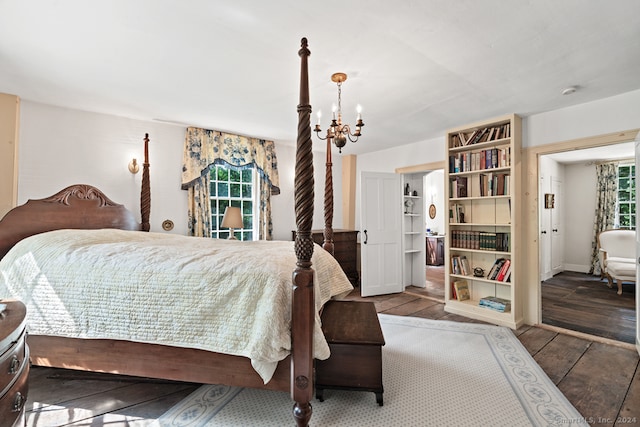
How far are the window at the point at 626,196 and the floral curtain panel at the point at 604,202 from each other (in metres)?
0.13

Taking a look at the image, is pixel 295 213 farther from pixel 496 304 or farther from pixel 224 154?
pixel 496 304

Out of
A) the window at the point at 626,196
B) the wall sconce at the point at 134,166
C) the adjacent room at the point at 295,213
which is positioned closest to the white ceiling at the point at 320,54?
the adjacent room at the point at 295,213

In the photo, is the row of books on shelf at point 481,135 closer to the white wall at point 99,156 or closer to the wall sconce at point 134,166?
the white wall at point 99,156

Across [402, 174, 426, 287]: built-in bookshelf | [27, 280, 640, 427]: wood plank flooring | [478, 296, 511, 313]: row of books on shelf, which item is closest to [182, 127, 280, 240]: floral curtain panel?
[27, 280, 640, 427]: wood plank flooring

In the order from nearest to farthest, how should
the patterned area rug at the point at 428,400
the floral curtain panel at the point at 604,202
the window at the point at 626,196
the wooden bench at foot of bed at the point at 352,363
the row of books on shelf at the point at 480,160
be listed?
the patterned area rug at the point at 428,400 < the wooden bench at foot of bed at the point at 352,363 < the row of books on shelf at the point at 480,160 < the window at the point at 626,196 < the floral curtain panel at the point at 604,202

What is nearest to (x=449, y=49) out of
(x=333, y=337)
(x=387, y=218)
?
(x=333, y=337)

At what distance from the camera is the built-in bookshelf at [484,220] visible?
340 centimetres

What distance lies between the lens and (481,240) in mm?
3721

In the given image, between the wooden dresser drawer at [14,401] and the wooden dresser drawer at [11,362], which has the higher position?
the wooden dresser drawer at [11,362]

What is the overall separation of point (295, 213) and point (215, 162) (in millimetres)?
2907

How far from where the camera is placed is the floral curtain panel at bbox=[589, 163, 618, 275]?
18.4 ft

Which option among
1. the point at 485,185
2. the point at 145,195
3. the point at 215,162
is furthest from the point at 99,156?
the point at 485,185

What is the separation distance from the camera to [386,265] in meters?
4.70

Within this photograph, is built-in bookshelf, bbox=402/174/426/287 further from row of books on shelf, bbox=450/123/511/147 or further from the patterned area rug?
the patterned area rug
